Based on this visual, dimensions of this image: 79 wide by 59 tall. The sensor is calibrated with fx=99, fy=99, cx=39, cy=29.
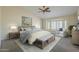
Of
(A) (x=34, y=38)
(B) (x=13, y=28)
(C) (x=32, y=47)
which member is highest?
(B) (x=13, y=28)

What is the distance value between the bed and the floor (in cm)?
17

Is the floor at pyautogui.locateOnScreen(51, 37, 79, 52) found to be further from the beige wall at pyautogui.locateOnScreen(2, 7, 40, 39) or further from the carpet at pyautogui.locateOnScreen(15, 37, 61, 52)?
the beige wall at pyautogui.locateOnScreen(2, 7, 40, 39)

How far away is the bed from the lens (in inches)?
74.2

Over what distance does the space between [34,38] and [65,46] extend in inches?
24.2

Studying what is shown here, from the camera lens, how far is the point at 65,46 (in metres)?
1.91

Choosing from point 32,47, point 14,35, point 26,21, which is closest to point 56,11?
point 26,21

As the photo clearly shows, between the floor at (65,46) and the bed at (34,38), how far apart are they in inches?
6.5

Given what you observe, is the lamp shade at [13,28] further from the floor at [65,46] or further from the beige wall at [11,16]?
the floor at [65,46]

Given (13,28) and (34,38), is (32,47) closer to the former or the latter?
(34,38)

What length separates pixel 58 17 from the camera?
1976 millimetres

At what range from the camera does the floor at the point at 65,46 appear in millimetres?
1902

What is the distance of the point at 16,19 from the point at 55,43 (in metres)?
0.89
